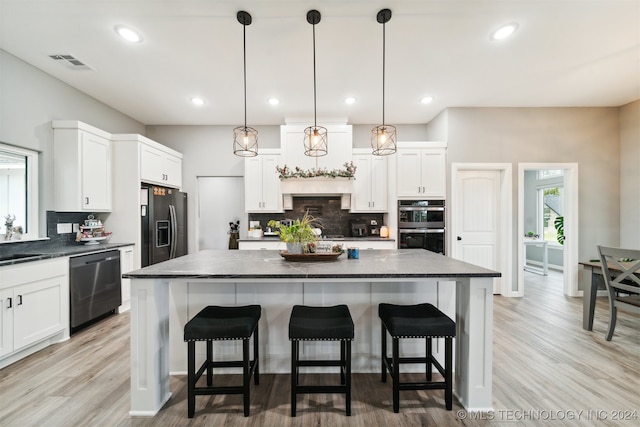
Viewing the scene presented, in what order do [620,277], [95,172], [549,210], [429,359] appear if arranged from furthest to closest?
[549,210], [95,172], [620,277], [429,359]

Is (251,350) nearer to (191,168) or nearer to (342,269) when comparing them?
(342,269)

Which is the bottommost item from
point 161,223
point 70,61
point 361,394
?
point 361,394

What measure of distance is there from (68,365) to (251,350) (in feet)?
5.35

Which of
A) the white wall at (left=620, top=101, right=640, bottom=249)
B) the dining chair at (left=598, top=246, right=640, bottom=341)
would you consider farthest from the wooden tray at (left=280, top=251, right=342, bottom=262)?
the white wall at (left=620, top=101, right=640, bottom=249)

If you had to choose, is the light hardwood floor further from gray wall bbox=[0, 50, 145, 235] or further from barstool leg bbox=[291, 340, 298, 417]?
gray wall bbox=[0, 50, 145, 235]

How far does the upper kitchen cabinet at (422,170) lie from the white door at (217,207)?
2860 mm

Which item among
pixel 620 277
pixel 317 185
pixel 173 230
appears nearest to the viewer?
pixel 620 277

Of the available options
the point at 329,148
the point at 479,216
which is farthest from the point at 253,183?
the point at 479,216

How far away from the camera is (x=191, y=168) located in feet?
16.5

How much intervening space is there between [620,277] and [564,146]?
2.61 m

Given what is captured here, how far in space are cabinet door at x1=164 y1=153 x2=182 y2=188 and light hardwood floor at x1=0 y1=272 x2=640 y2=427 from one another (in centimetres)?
253

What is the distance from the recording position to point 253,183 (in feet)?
15.1

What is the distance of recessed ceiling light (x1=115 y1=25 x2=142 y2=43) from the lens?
2.42 m

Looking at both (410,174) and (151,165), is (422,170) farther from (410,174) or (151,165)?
(151,165)
